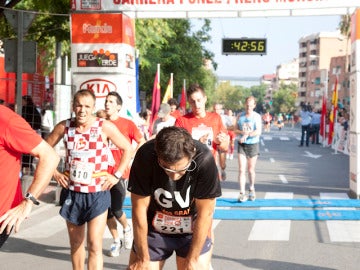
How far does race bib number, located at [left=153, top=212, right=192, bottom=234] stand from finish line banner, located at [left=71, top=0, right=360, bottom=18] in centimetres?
822

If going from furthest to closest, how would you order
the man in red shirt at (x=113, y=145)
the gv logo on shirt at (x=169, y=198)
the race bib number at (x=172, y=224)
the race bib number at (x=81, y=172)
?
the man in red shirt at (x=113, y=145)
the race bib number at (x=81, y=172)
the race bib number at (x=172, y=224)
the gv logo on shirt at (x=169, y=198)

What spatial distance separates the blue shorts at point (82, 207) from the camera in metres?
5.57

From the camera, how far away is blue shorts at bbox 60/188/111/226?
5.57m

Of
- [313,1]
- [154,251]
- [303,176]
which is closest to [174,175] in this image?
[154,251]

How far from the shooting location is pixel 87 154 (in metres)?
5.73

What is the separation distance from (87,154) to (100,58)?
6506 millimetres

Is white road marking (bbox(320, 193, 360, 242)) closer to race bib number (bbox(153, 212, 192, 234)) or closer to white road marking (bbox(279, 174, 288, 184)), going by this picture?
race bib number (bbox(153, 212, 192, 234))

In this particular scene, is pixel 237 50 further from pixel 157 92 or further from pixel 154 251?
pixel 154 251

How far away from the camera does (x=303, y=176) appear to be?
16781 millimetres

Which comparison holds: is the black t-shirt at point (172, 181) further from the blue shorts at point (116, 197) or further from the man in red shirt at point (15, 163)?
the blue shorts at point (116, 197)

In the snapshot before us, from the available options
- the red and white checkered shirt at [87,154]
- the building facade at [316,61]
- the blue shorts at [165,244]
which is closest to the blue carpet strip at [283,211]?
the red and white checkered shirt at [87,154]

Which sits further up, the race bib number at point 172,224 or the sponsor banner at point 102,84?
the sponsor banner at point 102,84

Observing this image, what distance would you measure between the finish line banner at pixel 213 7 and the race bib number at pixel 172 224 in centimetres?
822

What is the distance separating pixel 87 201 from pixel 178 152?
2469 millimetres
